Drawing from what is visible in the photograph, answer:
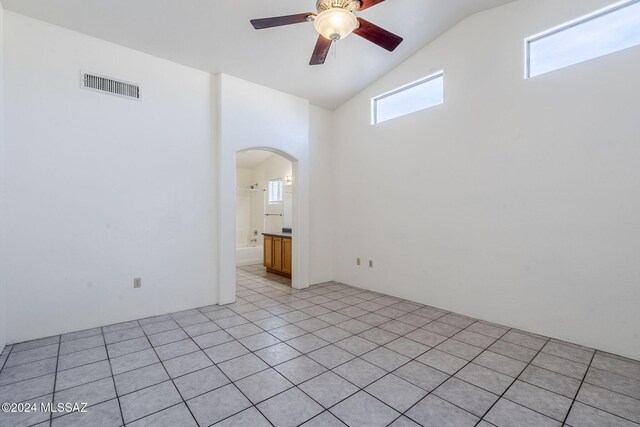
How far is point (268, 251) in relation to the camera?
595cm

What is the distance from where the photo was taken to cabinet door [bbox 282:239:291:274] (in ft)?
17.6

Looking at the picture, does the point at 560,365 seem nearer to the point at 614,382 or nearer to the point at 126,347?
the point at 614,382

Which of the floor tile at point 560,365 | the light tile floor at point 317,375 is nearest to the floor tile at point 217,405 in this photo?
the light tile floor at point 317,375

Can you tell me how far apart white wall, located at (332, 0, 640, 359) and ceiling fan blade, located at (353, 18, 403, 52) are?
4.89ft

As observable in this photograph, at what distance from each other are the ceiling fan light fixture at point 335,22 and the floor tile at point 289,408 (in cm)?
263

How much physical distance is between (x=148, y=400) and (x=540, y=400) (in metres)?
2.63

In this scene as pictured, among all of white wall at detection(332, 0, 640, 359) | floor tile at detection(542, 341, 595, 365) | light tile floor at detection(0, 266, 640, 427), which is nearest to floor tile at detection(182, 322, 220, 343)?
light tile floor at detection(0, 266, 640, 427)

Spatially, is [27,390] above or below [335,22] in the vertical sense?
below

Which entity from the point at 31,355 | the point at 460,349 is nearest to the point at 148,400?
the point at 31,355

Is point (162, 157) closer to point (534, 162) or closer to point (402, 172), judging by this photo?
point (402, 172)

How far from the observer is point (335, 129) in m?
5.32

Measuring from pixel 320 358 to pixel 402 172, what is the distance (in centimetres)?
280

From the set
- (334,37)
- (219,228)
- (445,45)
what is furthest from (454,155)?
(219,228)

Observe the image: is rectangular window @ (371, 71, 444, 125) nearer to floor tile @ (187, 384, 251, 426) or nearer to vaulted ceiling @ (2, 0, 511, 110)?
vaulted ceiling @ (2, 0, 511, 110)
